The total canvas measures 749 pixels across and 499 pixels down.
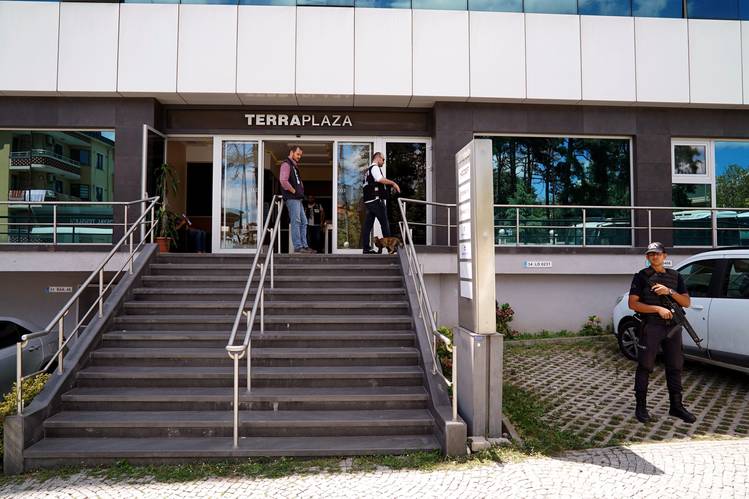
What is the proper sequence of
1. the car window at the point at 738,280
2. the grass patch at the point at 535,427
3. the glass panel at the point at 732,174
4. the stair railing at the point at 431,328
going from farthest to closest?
the glass panel at the point at 732,174
the car window at the point at 738,280
the grass patch at the point at 535,427
the stair railing at the point at 431,328

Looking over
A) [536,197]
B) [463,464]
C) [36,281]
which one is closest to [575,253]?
[536,197]

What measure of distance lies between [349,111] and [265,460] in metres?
8.45

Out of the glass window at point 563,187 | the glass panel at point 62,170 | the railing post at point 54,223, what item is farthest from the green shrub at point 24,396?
the glass window at point 563,187

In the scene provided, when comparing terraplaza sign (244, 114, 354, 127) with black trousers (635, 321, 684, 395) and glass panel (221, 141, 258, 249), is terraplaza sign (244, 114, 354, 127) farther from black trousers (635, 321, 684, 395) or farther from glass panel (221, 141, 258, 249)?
black trousers (635, 321, 684, 395)

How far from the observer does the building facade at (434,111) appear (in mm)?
10297

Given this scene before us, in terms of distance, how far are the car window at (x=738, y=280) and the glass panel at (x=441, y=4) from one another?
24.6 ft

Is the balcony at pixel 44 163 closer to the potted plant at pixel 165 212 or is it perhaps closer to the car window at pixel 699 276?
the potted plant at pixel 165 212

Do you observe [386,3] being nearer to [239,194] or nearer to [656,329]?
[239,194]

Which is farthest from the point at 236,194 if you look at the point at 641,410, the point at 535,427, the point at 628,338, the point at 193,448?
the point at 641,410

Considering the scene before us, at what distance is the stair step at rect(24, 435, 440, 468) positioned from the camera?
466 centimetres

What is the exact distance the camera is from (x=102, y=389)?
5.73 m

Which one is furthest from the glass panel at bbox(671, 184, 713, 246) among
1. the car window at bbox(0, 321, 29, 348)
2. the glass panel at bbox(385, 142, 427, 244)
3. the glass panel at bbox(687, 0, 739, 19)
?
the car window at bbox(0, 321, 29, 348)

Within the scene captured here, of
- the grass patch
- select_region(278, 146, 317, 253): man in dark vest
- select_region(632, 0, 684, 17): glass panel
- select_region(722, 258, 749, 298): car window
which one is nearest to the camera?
the grass patch

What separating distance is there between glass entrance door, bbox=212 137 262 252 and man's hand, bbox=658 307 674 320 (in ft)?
27.5
